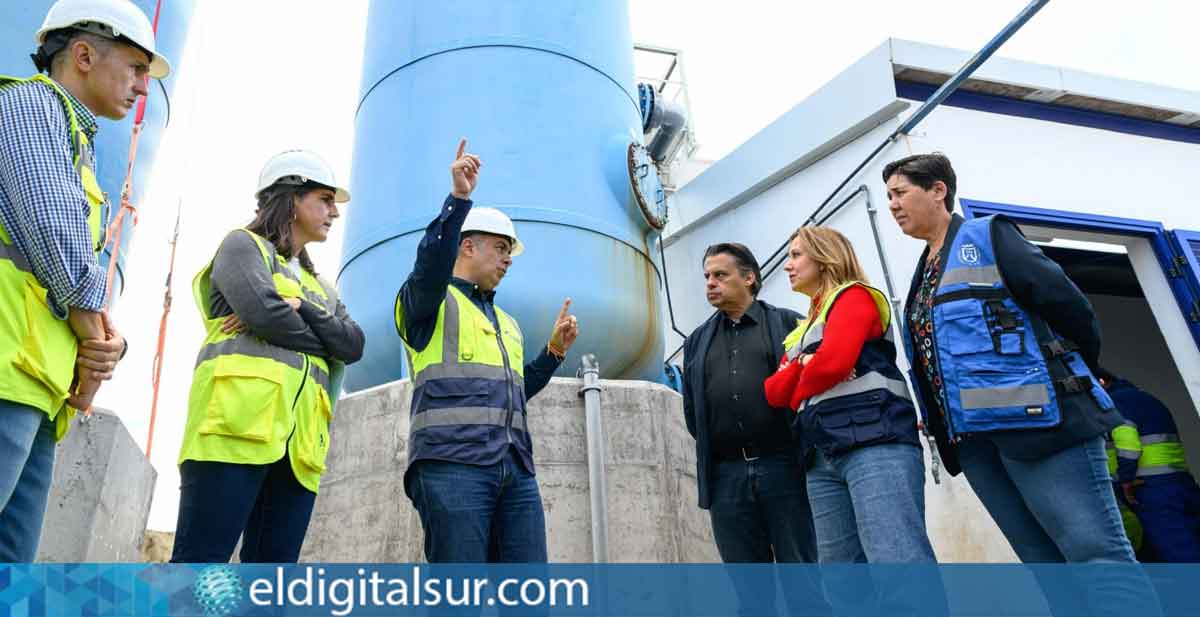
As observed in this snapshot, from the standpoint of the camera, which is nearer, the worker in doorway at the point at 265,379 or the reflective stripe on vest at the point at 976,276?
→ the worker in doorway at the point at 265,379

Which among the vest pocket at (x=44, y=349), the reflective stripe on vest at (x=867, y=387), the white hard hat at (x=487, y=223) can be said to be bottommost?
the vest pocket at (x=44, y=349)

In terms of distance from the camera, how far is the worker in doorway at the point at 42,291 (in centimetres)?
191

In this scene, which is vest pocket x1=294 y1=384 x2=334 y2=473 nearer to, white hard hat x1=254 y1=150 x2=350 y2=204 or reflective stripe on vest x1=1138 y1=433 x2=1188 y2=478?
white hard hat x1=254 y1=150 x2=350 y2=204

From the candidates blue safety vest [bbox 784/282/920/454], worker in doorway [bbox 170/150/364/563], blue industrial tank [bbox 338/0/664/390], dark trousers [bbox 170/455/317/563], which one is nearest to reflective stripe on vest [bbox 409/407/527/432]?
worker in doorway [bbox 170/150/364/563]

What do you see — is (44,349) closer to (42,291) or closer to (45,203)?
(42,291)

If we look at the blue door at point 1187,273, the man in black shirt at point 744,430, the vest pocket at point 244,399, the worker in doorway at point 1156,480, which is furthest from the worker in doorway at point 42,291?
the blue door at point 1187,273

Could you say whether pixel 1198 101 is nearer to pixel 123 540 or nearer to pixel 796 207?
pixel 796 207

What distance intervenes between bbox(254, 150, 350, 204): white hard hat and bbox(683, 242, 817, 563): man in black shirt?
62.4 inches

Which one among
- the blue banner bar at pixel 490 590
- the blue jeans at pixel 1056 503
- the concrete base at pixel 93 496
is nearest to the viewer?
the blue banner bar at pixel 490 590

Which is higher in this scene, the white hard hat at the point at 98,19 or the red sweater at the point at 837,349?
the white hard hat at the point at 98,19

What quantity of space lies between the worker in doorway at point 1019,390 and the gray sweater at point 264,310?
1.86m

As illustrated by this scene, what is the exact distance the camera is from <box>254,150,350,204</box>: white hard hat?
302 cm

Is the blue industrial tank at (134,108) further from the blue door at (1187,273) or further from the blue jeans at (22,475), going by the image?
the blue door at (1187,273)

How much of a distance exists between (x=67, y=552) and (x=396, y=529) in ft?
4.70
